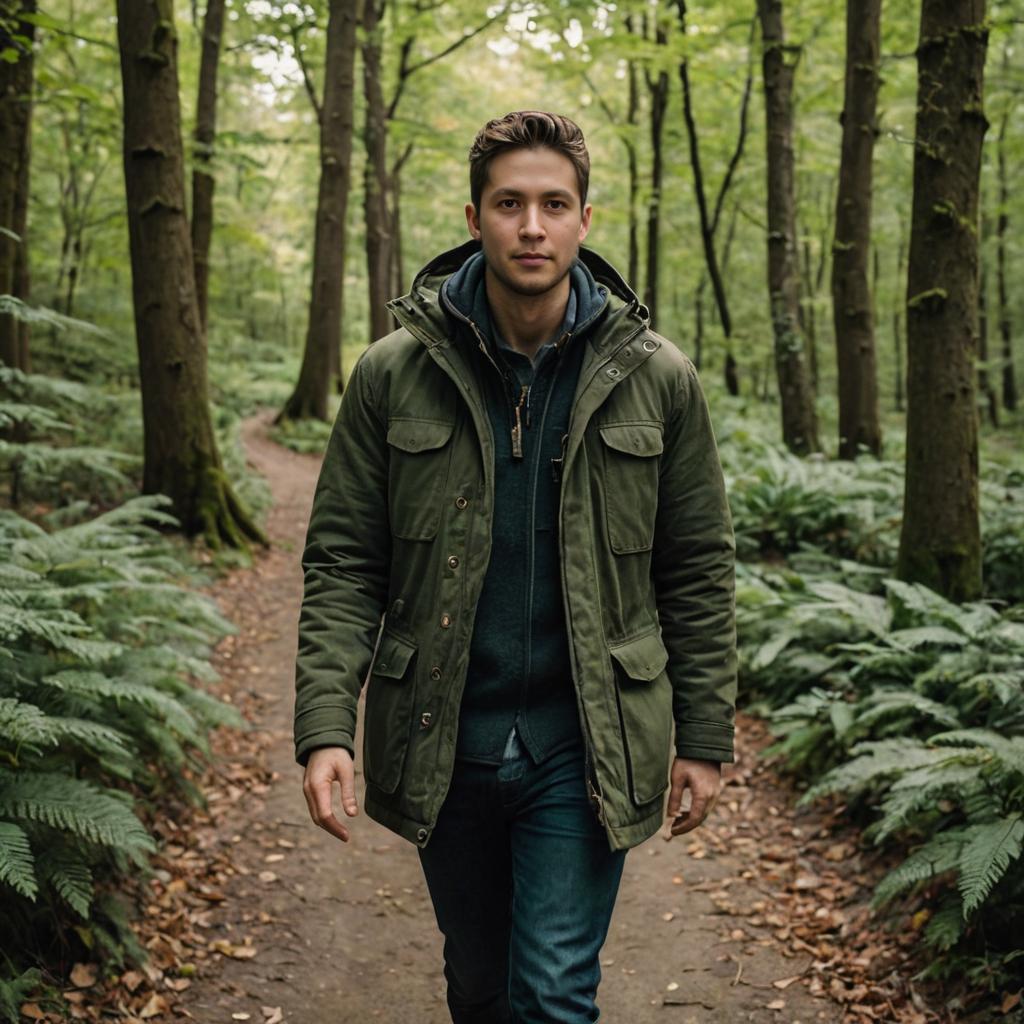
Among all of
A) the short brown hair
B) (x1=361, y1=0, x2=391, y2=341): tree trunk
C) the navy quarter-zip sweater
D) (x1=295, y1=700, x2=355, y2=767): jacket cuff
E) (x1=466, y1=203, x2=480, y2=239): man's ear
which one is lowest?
(x1=295, y1=700, x2=355, y2=767): jacket cuff

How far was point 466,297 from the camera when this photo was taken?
8.63 ft

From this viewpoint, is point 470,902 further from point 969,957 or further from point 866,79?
point 866,79

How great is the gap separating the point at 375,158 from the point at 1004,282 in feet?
64.1

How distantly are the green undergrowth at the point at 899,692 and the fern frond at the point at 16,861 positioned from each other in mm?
3075

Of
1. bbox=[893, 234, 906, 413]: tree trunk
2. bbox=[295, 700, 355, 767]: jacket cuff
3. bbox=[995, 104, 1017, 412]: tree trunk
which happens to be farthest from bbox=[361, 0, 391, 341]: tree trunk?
bbox=[893, 234, 906, 413]: tree trunk

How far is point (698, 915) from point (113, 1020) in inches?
105

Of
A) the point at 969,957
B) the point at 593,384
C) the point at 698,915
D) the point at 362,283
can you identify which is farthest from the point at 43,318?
the point at 362,283

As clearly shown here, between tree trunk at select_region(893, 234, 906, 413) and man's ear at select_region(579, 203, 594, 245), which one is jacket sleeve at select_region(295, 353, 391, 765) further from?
tree trunk at select_region(893, 234, 906, 413)

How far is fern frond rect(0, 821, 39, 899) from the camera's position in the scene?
3129 millimetres

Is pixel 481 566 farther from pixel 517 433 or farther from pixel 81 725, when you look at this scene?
pixel 81 725

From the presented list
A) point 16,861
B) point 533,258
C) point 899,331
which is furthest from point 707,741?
point 899,331

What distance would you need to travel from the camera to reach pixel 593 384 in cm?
250

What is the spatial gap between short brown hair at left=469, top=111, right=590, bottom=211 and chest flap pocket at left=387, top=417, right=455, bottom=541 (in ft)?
2.11

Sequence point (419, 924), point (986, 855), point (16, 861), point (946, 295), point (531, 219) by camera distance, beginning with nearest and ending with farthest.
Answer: point (531, 219) → point (16, 861) → point (986, 855) → point (419, 924) → point (946, 295)
